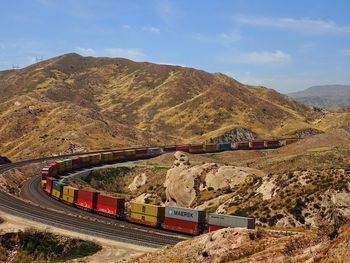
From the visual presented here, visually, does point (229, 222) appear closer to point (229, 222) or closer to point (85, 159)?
point (229, 222)

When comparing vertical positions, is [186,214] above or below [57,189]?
above

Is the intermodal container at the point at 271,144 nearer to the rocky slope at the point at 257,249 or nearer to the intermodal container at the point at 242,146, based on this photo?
the intermodal container at the point at 242,146

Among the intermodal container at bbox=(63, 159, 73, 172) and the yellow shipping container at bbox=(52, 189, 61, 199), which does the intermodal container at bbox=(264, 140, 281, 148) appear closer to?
the intermodal container at bbox=(63, 159, 73, 172)

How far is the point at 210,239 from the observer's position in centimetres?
3128

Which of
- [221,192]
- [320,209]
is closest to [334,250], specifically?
[320,209]

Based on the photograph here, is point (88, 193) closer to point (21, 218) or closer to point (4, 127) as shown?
point (21, 218)

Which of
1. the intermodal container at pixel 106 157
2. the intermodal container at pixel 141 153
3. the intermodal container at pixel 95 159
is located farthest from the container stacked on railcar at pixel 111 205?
the intermodal container at pixel 141 153

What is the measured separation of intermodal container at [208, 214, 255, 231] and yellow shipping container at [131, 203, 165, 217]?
1012cm

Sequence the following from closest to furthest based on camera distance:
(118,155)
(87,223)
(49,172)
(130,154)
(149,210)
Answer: (87,223) → (149,210) → (49,172) → (118,155) → (130,154)

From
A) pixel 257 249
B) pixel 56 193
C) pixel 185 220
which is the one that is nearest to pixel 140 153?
pixel 56 193

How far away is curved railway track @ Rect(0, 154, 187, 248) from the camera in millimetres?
48438

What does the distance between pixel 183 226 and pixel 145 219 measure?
287 inches

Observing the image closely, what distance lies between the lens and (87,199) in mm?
69500

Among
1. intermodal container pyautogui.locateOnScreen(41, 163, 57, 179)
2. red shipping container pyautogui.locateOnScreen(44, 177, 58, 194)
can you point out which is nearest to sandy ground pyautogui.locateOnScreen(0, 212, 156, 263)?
red shipping container pyautogui.locateOnScreen(44, 177, 58, 194)
